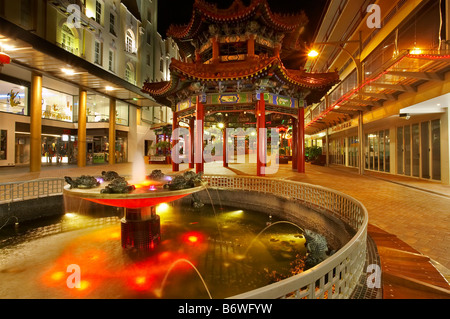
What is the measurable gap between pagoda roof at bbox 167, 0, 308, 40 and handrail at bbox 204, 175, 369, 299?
920 cm

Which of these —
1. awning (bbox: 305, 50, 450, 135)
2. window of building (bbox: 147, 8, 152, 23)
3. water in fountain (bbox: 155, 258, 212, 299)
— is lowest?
water in fountain (bbox: 155, 258, 212, 299)

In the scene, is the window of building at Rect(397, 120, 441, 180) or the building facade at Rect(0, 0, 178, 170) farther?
the building facade at Rect(0, 0, 178, 170)

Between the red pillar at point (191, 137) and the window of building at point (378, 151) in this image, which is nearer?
the window of building at point (378, 151)

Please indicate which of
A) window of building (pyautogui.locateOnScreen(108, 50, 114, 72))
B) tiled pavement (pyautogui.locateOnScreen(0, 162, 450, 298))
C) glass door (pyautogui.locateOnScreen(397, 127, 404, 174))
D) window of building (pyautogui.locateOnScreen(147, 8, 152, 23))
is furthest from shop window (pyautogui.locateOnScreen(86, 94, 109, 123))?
glass door (pyautogui.locateOnScreen(397, 127, 404, 174))

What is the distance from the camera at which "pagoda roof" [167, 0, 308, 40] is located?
11.6 meters

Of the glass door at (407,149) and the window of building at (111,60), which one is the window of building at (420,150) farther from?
the window of building at (111,60)

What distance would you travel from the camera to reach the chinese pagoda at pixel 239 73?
35.5 feet

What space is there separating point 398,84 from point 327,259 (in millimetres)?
13399

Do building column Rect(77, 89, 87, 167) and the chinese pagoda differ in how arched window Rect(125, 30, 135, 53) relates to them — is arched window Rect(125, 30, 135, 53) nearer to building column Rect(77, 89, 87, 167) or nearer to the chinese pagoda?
building column Rect(77, 89, 87, 167)

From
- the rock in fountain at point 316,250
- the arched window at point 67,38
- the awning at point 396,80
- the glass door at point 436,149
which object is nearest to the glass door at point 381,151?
Answer: the awning at point 396,80

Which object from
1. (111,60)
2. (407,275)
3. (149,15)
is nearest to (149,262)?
(407,275)

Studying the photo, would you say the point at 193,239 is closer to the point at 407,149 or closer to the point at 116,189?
the point at 116,189

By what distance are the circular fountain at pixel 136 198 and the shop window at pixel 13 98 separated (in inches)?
723

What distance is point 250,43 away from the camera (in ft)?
40.7
